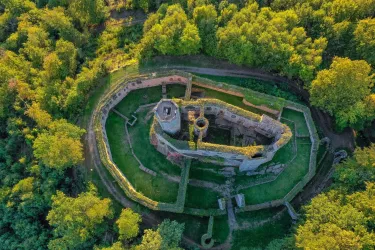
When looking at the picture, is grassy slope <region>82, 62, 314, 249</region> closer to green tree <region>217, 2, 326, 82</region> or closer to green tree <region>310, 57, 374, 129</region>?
green tree <region>310, 57, 374, 129</region>

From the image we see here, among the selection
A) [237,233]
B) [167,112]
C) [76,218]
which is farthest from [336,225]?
[76,218]

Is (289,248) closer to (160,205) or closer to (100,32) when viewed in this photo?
(160,205)

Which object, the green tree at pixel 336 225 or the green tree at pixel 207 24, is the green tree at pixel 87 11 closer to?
the green tree at pixel 207 24

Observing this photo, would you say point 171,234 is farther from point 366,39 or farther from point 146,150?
point 366,39

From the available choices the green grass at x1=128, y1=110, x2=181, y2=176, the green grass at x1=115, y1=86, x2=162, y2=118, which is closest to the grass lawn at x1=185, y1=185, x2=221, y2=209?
the green grass at x1=128, y1=110, x2=181, y2=176

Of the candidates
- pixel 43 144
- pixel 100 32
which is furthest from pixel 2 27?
pixel 43 144
